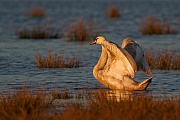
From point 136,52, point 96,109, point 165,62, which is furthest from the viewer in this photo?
point 165,62

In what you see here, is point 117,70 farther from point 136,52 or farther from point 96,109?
point 96,109

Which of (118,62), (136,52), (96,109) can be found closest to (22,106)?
(96,109)

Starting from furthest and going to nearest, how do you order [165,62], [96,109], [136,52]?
[165,62]
[136,52]
[96,109]

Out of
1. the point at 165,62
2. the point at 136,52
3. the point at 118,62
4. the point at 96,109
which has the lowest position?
the point at 165,62

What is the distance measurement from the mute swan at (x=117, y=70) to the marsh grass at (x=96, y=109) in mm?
2050

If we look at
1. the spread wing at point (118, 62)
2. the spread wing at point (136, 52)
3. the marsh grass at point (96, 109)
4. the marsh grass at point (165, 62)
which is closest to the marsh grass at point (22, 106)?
the marsh grass at point (96, 109)

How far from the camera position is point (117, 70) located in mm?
11180

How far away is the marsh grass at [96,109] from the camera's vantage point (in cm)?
729

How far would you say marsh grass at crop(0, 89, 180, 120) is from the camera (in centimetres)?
729

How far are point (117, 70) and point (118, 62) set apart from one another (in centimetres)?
16

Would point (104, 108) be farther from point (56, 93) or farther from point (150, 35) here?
point (150, 35)

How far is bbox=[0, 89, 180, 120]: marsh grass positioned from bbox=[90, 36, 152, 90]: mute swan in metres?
2.05

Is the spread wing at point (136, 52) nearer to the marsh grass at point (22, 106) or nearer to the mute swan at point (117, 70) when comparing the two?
the mute swan at point (117, 70)

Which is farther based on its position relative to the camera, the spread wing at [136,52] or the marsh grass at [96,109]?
the spread wing at [136,52]
